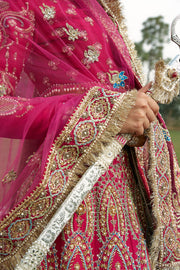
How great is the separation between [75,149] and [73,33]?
1.31 ft

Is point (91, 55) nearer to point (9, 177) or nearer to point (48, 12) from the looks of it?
point (48, 12)

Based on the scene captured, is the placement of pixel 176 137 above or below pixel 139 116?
below

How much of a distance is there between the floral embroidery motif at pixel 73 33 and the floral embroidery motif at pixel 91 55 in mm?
40

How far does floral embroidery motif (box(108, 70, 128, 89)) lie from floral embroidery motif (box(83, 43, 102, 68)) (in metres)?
0.07

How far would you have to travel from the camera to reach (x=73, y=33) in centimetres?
99

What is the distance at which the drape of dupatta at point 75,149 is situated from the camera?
0.82 metres

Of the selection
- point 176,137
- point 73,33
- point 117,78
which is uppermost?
point 73,33

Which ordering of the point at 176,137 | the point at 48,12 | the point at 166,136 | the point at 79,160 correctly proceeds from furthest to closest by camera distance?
1. the point at 176,137
2. the point at 166,136
3. the point at 48,12
4. the point at 79,160

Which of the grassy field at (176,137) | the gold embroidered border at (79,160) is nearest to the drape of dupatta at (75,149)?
the gold embroidered border at (79,160)

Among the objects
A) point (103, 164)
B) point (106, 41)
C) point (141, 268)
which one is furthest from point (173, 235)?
point (106, 41)

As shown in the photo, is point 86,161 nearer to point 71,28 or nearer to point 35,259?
point 35,259

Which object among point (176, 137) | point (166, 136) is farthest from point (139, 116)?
point (176, 137)

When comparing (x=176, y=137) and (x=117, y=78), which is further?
(x=176, y=137)

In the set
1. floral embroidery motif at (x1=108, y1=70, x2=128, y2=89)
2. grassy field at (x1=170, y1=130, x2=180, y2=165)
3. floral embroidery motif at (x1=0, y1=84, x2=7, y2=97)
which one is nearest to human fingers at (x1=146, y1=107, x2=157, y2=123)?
floral embroidery motif at (x1=108, y1=70, x2=128, y2=89)
